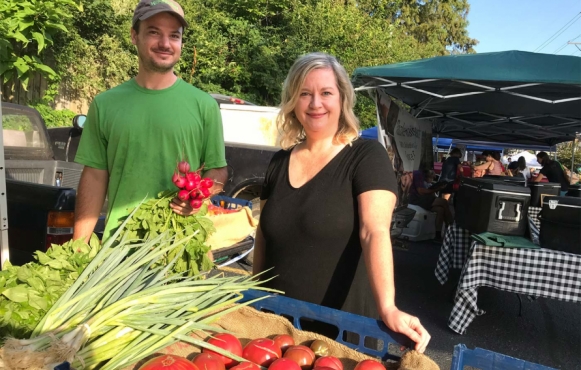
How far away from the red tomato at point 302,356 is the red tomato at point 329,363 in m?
0.04

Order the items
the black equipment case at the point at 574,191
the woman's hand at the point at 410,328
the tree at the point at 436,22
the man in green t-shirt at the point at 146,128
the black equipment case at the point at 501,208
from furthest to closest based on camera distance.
→ the tree at the point at 436,22
the black equipment case at the point at 574,191
the black equipment case at the point at 501,208
the man in green t-shirt at the point at 146,128
the woman's hand at the point at 410,328

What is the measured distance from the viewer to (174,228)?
189 centimetres

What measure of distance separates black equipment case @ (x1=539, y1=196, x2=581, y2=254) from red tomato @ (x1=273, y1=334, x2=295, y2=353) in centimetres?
364

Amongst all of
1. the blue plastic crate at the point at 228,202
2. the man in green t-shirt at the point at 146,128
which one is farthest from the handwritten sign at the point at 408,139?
the man in green t-shirt at the point at 146,128

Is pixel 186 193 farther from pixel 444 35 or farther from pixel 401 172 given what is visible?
pixel 444 35

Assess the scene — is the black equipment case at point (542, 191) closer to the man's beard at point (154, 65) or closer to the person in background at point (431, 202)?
the person in background at point (431, 202)

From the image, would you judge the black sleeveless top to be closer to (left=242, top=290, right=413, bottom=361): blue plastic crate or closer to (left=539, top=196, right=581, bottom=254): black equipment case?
(left=242, top=290, right=413, bottom=361): blue plastic crate

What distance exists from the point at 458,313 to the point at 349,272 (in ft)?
10.5

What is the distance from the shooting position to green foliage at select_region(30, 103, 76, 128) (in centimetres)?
1201

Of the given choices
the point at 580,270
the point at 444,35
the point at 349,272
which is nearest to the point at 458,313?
the point at 580,270

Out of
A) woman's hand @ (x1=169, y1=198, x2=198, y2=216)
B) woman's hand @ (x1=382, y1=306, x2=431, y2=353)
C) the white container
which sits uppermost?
woman's hand @ (x1=169, y1=198, x2=198, y2=216)

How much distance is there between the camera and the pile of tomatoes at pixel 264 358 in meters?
1.16

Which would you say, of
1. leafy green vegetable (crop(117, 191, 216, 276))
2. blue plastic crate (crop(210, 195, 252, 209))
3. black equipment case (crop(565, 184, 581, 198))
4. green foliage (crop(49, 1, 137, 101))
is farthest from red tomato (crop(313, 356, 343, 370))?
green foliage (crop(49, 1, 137, 101))

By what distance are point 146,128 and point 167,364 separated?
4.41ft
